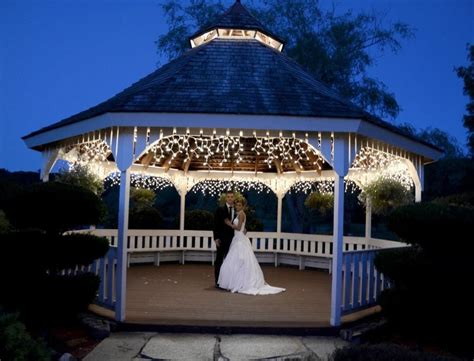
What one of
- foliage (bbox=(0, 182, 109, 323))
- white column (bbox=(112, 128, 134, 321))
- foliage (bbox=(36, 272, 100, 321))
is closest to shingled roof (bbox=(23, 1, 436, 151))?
white column (bbox=(112, 128, 134, 321))

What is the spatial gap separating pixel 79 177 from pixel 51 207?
124 inches

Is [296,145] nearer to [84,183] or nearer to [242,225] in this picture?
[242,225]

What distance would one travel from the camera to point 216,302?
31.4ft

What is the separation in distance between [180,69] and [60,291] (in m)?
4.32

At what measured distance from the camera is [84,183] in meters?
10.8

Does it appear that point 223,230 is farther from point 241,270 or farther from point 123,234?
point 123,234

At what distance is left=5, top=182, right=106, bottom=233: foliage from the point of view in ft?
25.1

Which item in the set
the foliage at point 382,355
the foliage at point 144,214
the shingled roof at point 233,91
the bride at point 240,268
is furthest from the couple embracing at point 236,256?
the foliage at point 382,355

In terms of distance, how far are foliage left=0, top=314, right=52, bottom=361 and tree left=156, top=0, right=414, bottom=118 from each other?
19143 mm

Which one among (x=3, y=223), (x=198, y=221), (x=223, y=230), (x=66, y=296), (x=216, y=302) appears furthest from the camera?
(x=198, y=221)

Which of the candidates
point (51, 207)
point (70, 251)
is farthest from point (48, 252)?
point (51, 207)

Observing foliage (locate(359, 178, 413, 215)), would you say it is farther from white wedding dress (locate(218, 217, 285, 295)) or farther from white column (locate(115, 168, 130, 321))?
white column (locate(115, 168, 130, 321))

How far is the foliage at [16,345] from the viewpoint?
14.8 feet

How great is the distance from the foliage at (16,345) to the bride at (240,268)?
610cm
